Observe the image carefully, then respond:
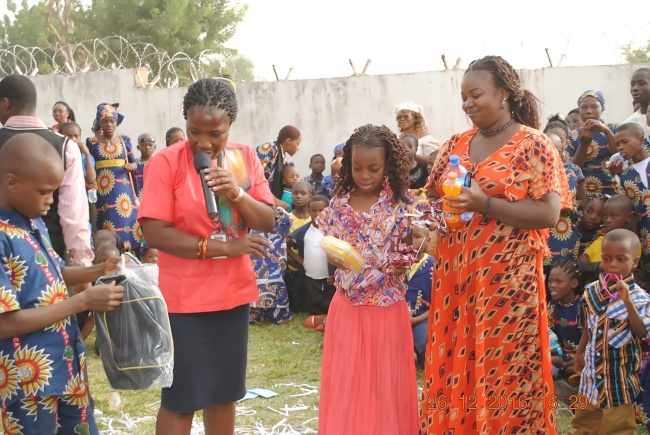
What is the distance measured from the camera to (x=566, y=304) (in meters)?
5.63

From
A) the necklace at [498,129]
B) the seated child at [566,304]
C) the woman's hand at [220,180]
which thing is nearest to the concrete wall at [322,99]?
the seated child at [566,304]

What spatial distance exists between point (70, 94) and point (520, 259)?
1097 cm

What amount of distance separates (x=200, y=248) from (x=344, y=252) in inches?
36.1

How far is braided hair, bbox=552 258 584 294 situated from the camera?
561cm

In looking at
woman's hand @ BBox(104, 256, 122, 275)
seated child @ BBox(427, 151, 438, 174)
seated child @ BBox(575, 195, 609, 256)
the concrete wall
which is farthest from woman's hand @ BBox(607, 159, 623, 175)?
the concrete wall

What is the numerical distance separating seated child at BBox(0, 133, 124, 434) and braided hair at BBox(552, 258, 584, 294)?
3.97 metres

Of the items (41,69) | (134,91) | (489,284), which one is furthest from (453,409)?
(41,69)

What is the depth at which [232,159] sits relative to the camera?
332 centimetres

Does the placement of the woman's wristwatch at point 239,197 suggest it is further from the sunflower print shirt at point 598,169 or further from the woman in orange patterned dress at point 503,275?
the sunflower print shirt at point 598,169

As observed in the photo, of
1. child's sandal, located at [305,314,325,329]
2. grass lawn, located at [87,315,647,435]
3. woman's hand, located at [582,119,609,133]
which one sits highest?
woman's hand, located at [582,119,609,133]

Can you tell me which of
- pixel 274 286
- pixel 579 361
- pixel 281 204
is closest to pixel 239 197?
pixel 579 361

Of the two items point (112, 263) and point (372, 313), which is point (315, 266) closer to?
point (372, 313)

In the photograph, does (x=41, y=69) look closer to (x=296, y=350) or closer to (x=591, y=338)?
(x=296, y=350)

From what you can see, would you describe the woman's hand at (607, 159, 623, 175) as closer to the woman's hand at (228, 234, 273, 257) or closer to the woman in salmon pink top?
the woman in salmon pink top
